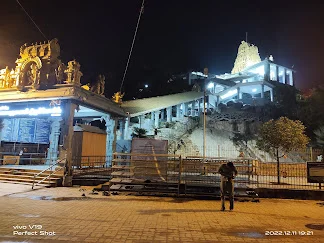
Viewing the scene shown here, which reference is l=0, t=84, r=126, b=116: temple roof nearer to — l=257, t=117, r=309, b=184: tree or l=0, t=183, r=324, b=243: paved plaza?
l=0, t=183, r=324, b=243: paved plaza

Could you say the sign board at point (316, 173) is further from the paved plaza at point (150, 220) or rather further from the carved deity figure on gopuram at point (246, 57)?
the carved deity figure on gopuram at point (246, 57)

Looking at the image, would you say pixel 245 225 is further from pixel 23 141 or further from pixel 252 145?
pixel 252 145

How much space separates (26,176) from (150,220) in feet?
36.0

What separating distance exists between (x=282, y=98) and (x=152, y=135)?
29369 mm

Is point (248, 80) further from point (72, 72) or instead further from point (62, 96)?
point (62, 96)

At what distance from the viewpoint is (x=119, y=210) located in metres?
7.70

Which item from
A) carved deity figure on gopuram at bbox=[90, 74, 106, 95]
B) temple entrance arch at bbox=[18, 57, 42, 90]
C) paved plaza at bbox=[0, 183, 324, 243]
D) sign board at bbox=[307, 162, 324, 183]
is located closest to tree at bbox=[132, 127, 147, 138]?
carved deity figure on gopuram at bbox=[90, 74, 106, 95]

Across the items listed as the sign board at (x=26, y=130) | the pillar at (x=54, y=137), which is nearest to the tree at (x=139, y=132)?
the sign board at (x=26, y=130)

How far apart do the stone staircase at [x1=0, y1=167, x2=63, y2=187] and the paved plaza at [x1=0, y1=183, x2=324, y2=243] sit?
317 centimetres

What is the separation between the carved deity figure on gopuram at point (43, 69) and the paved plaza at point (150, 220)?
7.71m

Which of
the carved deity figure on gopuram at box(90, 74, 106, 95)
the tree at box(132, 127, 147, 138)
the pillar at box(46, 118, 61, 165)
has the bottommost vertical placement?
the pillar at box(46, 118, 61, 165)

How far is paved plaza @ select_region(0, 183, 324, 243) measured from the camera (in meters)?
5.12

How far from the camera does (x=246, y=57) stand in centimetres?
6612

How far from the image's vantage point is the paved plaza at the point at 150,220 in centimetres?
512
